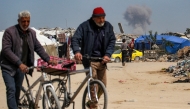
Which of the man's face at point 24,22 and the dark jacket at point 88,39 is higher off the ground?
the man's face at point 24,22

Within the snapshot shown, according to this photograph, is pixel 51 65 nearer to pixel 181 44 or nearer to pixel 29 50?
Result: pixel 29 50

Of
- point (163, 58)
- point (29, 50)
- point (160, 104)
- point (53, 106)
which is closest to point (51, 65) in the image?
point (29, 50)

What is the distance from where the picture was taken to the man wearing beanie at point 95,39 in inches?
312

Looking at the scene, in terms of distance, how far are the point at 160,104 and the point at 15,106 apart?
3.72 metres

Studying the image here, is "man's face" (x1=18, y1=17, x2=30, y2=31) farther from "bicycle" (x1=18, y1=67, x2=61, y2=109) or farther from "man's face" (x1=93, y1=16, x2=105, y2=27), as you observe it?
"man's face" (x1=93, y1=16, x2=105, y2=27)

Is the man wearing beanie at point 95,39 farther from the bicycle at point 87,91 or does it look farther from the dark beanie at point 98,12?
the bicycle at point 87,91

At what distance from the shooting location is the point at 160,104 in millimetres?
10172

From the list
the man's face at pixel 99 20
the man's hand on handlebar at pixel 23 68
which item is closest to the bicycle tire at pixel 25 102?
the man's hand on handlebar at pixel 23 68

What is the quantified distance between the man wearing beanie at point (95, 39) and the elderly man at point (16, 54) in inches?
24.5

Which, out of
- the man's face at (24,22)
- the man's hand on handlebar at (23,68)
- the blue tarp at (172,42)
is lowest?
the blue tarp at (172,42)

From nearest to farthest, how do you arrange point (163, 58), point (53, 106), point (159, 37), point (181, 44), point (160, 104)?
point (53, 106)
point (160, 104)
point (163, 58)
point (181, 44)
point (159, 37)

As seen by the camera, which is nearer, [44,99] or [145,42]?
[44,99]

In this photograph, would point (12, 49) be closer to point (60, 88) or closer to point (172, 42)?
point (60, 88)

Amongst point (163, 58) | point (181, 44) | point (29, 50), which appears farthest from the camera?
point (181, 44)
